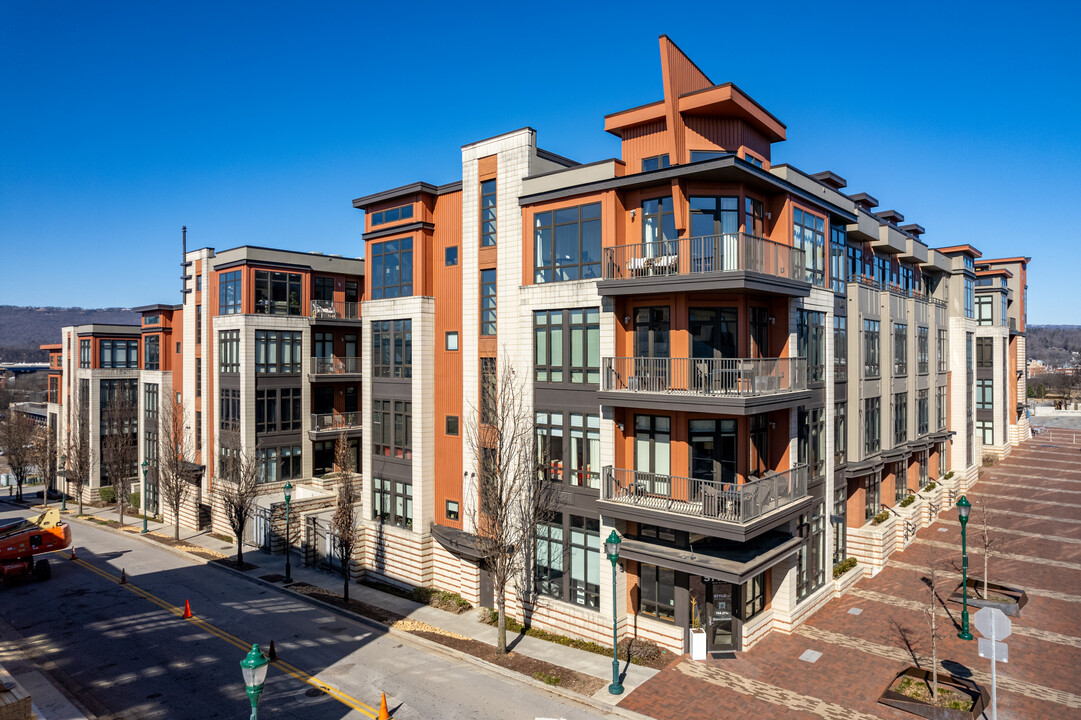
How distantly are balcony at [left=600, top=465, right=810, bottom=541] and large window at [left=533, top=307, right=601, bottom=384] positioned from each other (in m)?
3.61

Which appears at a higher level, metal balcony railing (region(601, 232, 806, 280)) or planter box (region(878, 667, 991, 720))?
metal balcony railing (region(601, 232, 806, 280))

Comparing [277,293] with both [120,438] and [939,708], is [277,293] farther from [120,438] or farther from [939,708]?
[939,708]

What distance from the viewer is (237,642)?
20688mm

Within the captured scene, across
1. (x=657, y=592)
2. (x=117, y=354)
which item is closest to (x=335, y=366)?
(x=657, y=592)

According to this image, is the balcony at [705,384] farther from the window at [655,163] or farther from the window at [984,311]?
the window at [984,311]

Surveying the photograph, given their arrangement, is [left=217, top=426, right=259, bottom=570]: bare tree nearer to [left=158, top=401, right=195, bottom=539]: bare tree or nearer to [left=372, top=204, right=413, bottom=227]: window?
[left=158, top=401, right=195, bottom=539]: bare tree

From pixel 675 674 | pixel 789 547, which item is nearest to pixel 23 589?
pixel 675 674

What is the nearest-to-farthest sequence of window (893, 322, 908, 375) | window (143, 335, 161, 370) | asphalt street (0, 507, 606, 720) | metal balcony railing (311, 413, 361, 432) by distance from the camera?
asphalt street (0, 507, 606, 720), window (893, 322, 908, 375), metal balcony railing (311, 413, 361, 432), window (143, 335, 161, 370)

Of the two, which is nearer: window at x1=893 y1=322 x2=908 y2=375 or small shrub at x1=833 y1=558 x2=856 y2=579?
small shrub at x1=833 y1=558 x2=856 y2=579

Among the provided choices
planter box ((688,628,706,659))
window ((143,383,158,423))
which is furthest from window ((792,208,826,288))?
window ((143,383,158,423))

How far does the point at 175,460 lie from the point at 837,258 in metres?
37.2

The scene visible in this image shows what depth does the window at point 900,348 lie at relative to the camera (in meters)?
30.1

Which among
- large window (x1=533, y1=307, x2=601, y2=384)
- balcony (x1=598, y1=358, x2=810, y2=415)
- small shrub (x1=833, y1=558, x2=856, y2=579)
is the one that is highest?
large window (x1=533, y1=307, x2=601, y2=384)

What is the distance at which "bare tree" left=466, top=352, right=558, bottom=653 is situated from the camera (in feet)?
68.0
